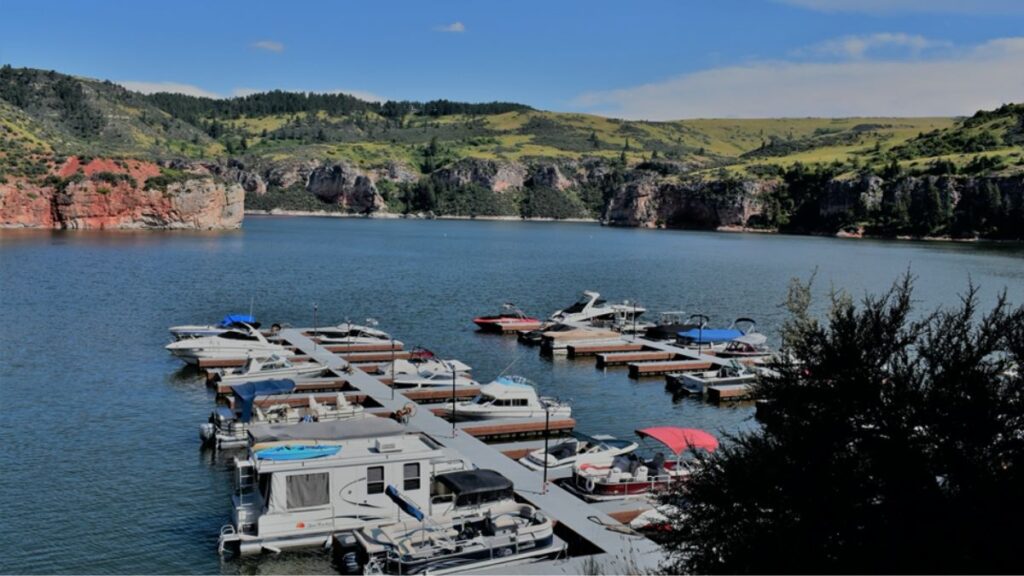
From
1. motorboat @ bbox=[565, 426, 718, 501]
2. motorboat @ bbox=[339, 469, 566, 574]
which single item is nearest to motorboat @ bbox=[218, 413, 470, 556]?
motorboat @ bbox=[339, 469, 566, 574]

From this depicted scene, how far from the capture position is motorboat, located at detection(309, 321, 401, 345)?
5366 centimetres

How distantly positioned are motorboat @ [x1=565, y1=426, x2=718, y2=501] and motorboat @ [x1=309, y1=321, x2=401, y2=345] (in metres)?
28.5

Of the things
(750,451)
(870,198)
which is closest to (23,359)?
(750,451)

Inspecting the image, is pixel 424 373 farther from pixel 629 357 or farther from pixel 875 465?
pixel 875 465

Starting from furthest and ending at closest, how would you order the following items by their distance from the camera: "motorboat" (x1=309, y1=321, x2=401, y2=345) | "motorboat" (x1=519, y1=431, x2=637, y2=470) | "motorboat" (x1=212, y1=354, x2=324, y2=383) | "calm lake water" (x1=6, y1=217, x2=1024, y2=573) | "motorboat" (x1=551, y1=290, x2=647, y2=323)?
"motorboat" (x1=551, y1=290, x2=647, y2=323)
"motorboat" (x1=309, y1=321, x2=401, y2=345)
"motorboat" (x1=212, y1=354, x2=324, y2=383)
"motorboat" (x1=519, y1=431, x2=637, y2=470)
"calm lake water" (x1=6, y1=217, x2=1024, y2=573)

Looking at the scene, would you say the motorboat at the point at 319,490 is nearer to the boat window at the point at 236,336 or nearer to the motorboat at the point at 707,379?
the motorboat at the point at 707,379

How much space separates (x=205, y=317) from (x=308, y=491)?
43.5m

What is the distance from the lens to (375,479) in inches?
918

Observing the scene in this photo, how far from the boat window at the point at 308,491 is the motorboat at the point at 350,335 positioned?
30.2 meters

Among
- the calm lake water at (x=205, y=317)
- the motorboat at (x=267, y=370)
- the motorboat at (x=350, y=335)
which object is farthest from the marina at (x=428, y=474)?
the motorboat at (x=350, y=335)

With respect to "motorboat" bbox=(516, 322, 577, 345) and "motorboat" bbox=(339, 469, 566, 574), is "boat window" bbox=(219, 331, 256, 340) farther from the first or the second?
"motorboat" bbox=(339, 469, 566, 574)

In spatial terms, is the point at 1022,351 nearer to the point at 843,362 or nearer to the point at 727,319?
the point at 843,362

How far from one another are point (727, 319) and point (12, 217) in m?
131

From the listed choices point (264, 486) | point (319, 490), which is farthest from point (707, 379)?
point (264, 486)
